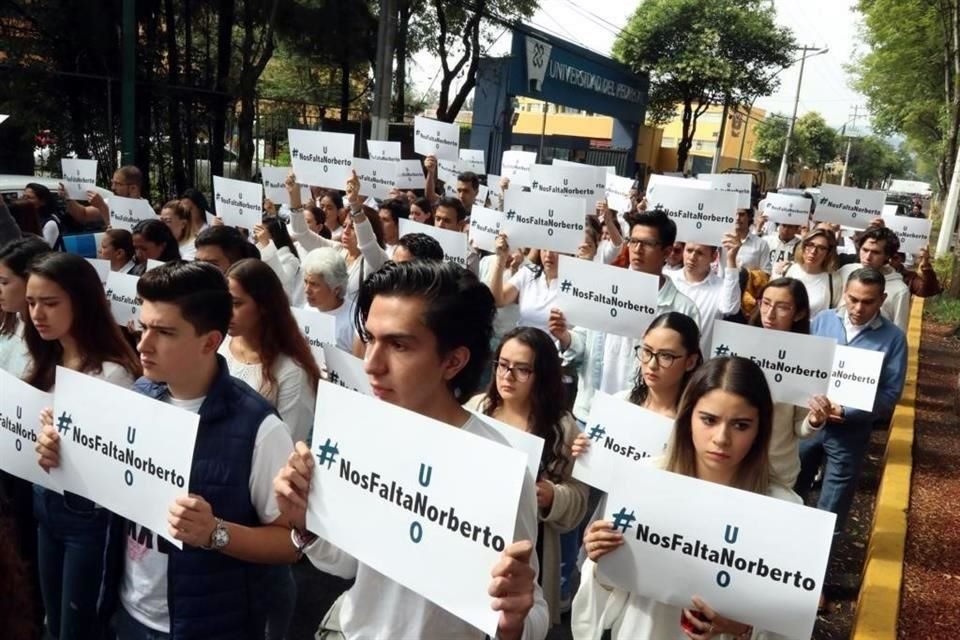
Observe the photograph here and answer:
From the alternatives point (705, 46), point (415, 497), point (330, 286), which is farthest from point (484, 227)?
point (705, 46)

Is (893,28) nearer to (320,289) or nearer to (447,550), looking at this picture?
(320,289)

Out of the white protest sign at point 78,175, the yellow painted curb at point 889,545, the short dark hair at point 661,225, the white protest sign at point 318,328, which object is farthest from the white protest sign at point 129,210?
the yellow painted curb at point 889,545

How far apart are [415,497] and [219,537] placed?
575 mm

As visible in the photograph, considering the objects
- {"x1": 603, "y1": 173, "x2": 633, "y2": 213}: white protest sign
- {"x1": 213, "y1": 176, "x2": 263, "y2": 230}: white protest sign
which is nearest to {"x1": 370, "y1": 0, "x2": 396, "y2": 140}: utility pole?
{"x1": 603, "y1": 173, "x2": 633, "y2": 213}: white protest sign

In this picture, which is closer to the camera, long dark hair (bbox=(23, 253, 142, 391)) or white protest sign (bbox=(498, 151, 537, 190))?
long dark hair (bbox=(23, 253, 142, 391))

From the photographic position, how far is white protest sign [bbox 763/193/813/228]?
26.0ft

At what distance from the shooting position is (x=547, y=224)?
5.32 metres

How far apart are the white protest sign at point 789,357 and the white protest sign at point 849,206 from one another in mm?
4853

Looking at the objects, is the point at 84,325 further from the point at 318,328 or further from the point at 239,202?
the point at 239,202

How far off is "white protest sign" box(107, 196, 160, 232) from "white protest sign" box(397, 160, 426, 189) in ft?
9.01

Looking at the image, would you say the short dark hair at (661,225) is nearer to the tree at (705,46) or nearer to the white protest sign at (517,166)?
the white protest sign at (517,166)

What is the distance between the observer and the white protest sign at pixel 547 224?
17.4 feet

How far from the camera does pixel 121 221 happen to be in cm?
624

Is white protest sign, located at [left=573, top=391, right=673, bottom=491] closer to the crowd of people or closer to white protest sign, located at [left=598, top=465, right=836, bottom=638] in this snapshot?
the crowd of people
